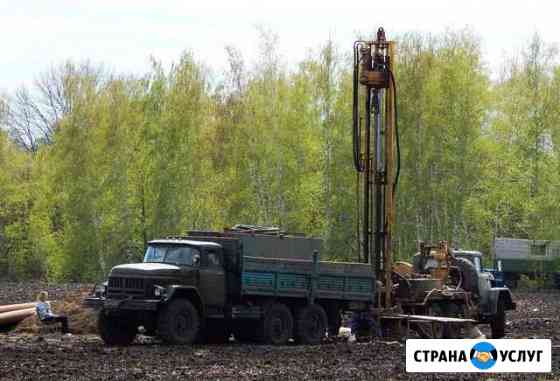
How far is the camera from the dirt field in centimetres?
1984

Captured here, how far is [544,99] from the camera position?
63.2 metres

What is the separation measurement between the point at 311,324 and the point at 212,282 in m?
2.85

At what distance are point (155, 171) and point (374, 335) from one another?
34430 mm

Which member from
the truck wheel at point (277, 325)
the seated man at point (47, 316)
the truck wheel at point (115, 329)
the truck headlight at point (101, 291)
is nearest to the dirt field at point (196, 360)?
the truck wheel at point (115, 329)

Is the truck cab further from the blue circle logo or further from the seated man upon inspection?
the blue circle logo

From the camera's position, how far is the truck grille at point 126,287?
2616cm

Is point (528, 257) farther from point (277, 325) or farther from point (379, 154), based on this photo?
point (277, 325)

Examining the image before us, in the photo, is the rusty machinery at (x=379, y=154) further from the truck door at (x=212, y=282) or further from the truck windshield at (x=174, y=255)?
the truck windshield at (x=174, y=255)

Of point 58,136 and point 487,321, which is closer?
point 487,321

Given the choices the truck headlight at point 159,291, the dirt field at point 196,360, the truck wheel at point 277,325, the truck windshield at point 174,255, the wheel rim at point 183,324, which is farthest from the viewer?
the truck wheel at point 277,325

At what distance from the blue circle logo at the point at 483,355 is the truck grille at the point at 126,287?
816 cm

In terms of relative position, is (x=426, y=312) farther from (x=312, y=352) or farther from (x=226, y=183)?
(x=226, y=183)

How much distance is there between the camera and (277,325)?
1104 inches

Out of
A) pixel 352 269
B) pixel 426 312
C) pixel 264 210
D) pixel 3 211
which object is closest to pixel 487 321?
pixel 426 312
